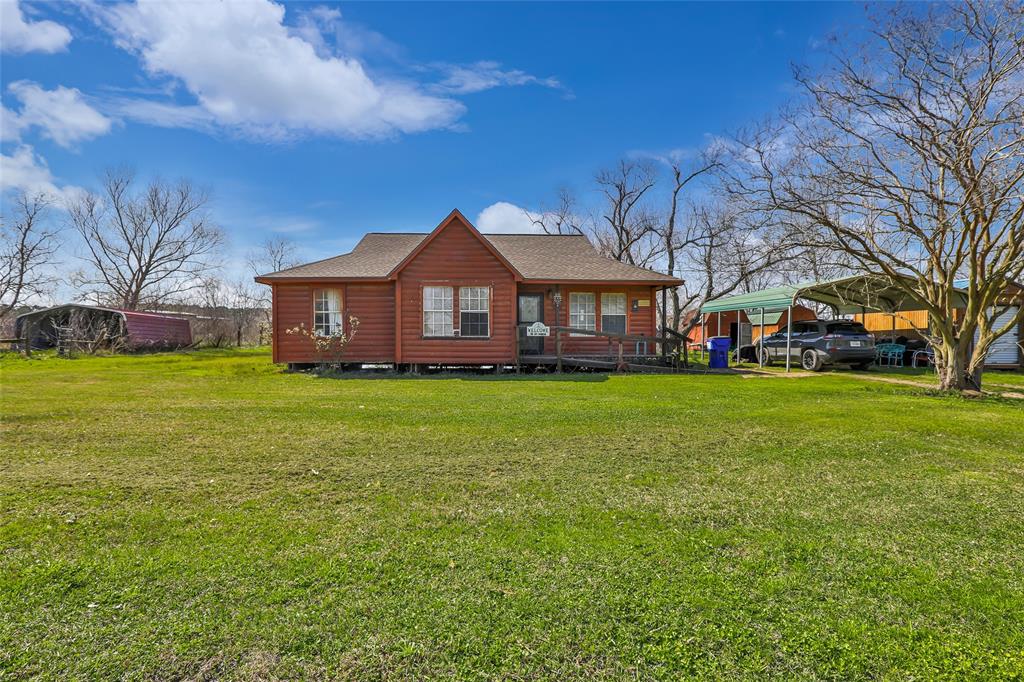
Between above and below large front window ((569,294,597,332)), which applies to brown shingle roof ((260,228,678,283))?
above

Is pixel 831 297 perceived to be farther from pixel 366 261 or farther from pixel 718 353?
pixel 366 261

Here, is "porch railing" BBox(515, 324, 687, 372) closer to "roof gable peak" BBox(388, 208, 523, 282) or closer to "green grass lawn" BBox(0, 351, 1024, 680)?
"roof gable peak" BBox(388, 208, 523, 282)

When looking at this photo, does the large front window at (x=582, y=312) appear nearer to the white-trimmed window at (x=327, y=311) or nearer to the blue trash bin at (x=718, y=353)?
the blue trash bin at (x=718, y=353)

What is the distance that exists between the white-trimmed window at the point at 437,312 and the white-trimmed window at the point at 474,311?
0.36m

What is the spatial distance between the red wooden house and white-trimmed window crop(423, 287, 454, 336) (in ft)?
0.10

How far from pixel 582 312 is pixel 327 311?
8040mm

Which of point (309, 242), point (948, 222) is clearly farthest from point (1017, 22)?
point (309, 242)

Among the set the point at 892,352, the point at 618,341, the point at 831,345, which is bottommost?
the point at 892,352

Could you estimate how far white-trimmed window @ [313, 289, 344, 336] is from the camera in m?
15.9

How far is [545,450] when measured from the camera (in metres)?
5.90

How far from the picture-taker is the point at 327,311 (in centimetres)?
1598

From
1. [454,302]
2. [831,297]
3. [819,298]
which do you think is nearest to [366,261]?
[454,302]

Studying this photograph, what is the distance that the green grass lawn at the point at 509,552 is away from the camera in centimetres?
226

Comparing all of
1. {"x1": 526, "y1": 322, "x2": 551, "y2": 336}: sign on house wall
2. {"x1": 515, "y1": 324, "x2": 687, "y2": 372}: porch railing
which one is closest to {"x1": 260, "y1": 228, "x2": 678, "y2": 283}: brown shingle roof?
{"x1": 526, "y1": 322, "x2": 551, "y2": 336}: sign on house wall
